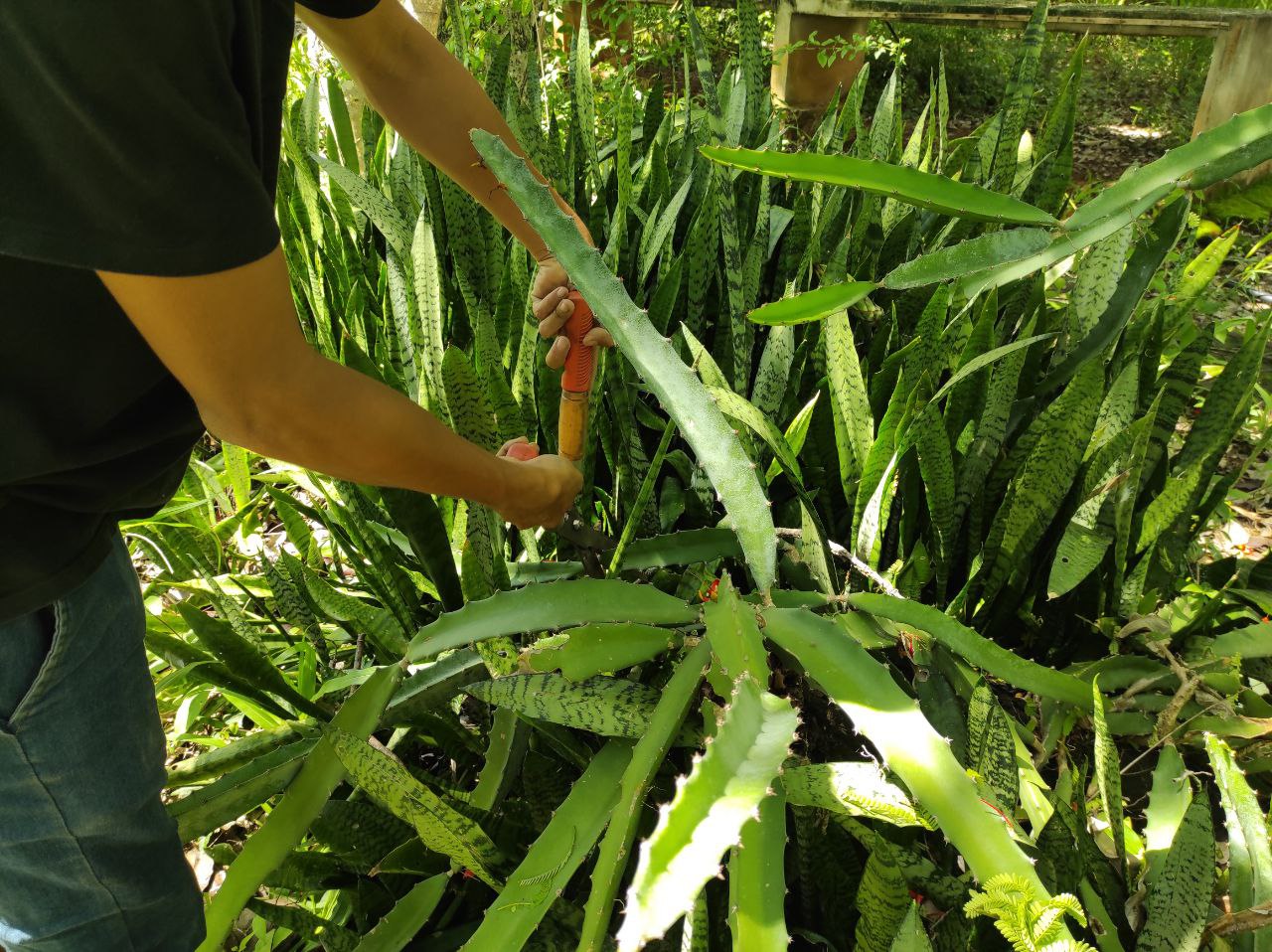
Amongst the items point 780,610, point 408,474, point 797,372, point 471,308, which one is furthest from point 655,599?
point 471,308

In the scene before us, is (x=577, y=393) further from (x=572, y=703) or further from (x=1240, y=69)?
(x=1240, y=69)

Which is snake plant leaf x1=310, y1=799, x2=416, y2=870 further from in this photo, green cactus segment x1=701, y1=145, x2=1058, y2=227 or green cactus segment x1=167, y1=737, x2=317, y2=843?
green cactus segment x1=701, y1=145, x2=1058, y2=227

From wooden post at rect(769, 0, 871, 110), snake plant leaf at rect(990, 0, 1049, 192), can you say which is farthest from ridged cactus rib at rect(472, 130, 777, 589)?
wooden post at rect(769, 0, 871, 110)

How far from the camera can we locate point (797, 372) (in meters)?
1.29

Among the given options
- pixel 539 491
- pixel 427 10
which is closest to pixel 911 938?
pixel 539 491

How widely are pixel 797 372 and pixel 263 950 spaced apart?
0.92m

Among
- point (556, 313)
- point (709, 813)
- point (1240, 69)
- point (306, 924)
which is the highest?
point (1240, 69)

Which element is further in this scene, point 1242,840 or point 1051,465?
point 1051,465

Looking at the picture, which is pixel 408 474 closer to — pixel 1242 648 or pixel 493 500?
pixel 493 500

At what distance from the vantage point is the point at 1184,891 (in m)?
0.76

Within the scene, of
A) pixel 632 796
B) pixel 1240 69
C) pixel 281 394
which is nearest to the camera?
pixel 281 394

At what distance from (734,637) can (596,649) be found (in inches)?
4.7

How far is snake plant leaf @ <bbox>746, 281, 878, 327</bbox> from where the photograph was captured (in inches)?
35.2

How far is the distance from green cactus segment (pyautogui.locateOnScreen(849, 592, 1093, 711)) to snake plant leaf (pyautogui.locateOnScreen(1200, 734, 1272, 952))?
116 millimetres
